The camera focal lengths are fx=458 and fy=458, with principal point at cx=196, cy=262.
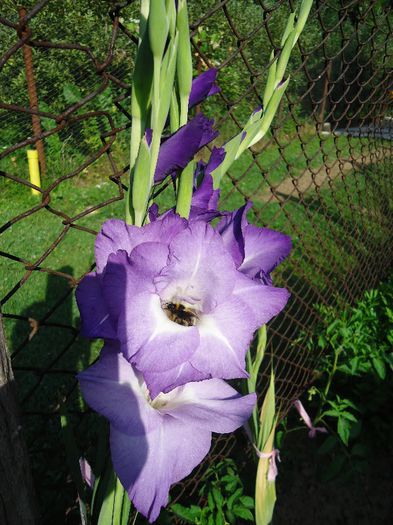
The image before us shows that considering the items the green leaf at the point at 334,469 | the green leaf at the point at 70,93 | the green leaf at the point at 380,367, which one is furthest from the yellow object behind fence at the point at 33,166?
the green leaf at the point at 334,469

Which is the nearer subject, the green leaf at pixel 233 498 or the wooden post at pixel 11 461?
the wooden post at pixel 11 461

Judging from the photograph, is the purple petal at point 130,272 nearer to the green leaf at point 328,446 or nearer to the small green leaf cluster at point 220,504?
the small green leaf cluster at point 220,504

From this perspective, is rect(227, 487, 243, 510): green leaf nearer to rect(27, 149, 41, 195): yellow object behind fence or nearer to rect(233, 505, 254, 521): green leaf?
rect(233, 505, 254, 521): green leaf

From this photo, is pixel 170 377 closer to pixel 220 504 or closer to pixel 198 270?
pixel 198 270

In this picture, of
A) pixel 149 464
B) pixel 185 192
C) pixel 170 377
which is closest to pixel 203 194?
pixel 185 192

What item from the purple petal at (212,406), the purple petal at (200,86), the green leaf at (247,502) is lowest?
the green leaf at (247,502)

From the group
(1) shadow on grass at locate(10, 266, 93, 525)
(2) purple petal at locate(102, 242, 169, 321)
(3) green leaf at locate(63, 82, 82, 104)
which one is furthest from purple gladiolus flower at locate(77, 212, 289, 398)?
(3) green leaf at locate(63, 82, 82, 104)

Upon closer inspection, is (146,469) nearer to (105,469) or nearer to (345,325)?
(105,469)
